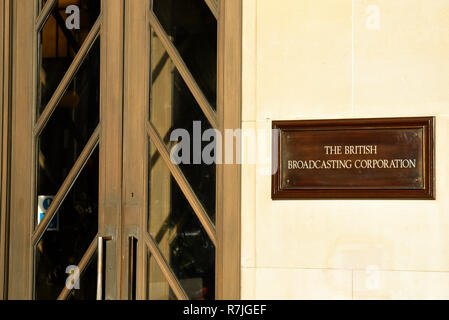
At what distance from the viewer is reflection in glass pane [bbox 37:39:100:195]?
578 centimetres

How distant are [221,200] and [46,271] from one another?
61.0 inches

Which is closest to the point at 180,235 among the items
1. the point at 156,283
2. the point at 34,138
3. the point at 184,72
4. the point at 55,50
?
the point at 156,283

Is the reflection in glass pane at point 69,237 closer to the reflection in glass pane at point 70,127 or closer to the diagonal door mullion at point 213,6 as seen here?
the reflection in glass pane at point 70,127

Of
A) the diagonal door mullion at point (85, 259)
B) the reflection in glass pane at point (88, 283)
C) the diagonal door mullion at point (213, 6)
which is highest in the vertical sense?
the diagonal door mullion at point (213, 6)

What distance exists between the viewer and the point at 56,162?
5.84 metres

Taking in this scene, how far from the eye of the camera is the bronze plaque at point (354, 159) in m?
4.94

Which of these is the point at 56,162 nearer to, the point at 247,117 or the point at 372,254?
the point at 247,117

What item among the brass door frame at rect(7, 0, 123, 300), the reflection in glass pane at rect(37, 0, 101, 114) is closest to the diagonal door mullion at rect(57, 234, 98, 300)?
the brass door frame at rect(7, 0, 123, 300)

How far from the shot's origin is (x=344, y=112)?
5.09m

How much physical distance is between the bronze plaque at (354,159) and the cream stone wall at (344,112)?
6cm

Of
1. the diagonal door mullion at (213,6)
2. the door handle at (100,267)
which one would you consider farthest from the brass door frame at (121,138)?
the door handle at (100,267)

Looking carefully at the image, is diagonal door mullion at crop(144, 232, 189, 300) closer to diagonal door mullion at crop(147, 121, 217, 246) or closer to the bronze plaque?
diagonal door mullion at crop(147, 121, 217, 246)

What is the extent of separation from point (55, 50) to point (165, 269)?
6.38 ft

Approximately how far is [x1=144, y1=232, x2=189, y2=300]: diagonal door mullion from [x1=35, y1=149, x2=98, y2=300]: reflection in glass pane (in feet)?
1.55
